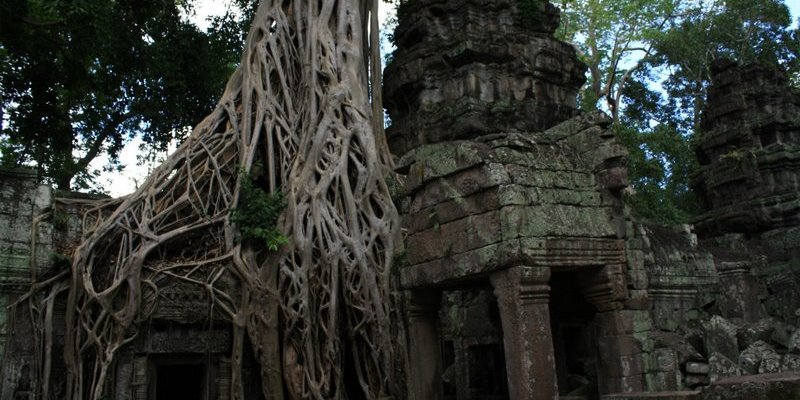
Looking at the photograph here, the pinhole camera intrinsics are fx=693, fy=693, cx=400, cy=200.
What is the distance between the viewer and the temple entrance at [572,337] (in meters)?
5.52

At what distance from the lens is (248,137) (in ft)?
27.1

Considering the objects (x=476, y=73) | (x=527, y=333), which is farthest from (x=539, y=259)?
(x=476, y=73)

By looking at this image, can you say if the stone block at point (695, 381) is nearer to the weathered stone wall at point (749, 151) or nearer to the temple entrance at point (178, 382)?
the temple entrance at point (178, 382)

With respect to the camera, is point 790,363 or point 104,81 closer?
point 790,363

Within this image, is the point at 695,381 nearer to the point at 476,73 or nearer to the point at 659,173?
the point at 476,73

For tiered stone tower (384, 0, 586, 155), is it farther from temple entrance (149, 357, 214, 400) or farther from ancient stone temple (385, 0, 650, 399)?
temple entrance (149, 357, 214, 400)

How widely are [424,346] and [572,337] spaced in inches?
72.4

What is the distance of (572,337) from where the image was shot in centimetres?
643

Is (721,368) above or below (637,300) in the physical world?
below

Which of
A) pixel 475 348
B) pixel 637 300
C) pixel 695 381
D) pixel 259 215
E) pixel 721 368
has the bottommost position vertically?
pixel 695 381

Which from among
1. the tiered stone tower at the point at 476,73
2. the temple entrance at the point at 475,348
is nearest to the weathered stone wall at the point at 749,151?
the tiered stone tower at the point at 476,73

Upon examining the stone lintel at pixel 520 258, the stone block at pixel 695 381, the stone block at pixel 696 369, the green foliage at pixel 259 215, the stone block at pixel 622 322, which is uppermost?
the green foliage at pixel 259 215

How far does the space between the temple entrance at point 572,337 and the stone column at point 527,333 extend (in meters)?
0.83

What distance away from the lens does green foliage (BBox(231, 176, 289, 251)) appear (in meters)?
7.17
